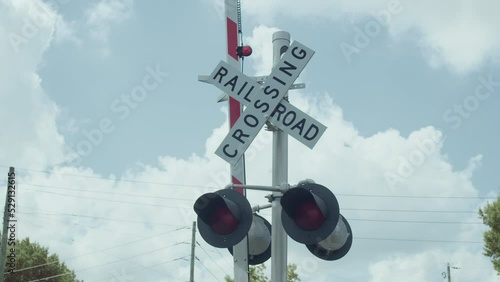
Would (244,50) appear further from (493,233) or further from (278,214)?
(493,233)

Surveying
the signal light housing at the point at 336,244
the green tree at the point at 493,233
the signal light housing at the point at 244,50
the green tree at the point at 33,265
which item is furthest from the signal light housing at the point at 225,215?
the green tree at the point at 33,265

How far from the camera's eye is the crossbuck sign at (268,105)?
4.85m

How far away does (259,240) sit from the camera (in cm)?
570

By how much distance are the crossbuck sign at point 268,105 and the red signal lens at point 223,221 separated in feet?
1.41

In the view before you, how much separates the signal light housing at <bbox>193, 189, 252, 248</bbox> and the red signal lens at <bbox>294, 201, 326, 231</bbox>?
1.41 ft

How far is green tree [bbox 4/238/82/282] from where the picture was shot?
38562 millimetres

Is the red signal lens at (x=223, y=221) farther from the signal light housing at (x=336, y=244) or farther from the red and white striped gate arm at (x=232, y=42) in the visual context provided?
the red and white striped gate arm at (x=232, y=42)

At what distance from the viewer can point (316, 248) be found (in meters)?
5.12

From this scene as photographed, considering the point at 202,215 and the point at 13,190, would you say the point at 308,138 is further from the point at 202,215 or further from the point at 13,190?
the point at 13,190

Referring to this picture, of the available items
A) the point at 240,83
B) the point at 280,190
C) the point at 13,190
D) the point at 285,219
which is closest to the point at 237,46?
the point at 240,83

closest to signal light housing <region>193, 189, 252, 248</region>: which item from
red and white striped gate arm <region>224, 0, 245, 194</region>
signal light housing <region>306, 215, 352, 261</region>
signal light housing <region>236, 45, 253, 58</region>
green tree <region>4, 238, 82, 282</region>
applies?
signal light housing <region>306, 215, 352, 261</region>

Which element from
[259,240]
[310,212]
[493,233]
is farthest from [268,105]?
[493,233]

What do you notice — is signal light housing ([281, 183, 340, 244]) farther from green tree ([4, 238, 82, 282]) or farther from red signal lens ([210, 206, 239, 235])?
green tree ([4, 238, 82, 282])

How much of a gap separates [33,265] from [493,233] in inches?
1052
